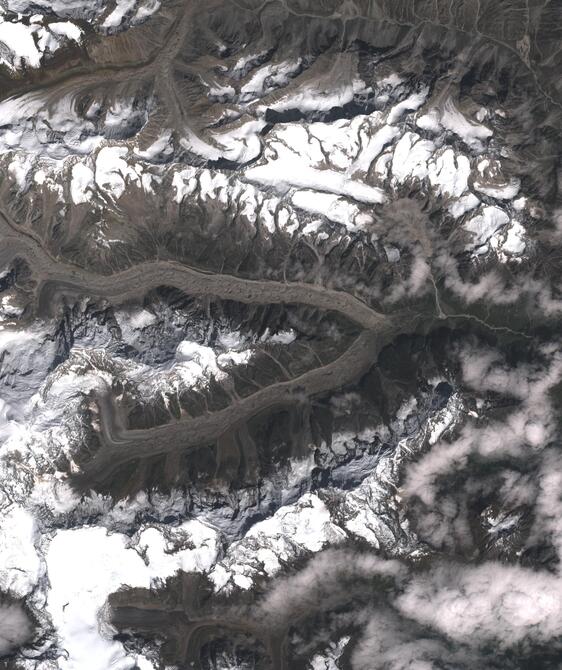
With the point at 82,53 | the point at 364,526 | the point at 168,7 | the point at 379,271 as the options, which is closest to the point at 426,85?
the point at 379,271

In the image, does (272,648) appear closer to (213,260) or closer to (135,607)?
(135,607)

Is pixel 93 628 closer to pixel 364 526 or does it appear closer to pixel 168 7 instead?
pixel 364 526

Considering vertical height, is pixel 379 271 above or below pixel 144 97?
below

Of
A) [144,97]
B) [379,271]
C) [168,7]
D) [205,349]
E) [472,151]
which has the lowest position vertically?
[205,349]

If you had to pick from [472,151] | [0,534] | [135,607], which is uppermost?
[472,151]

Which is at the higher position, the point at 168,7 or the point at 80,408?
the point at 168,7

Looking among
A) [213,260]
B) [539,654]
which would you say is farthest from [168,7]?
[539,654]
